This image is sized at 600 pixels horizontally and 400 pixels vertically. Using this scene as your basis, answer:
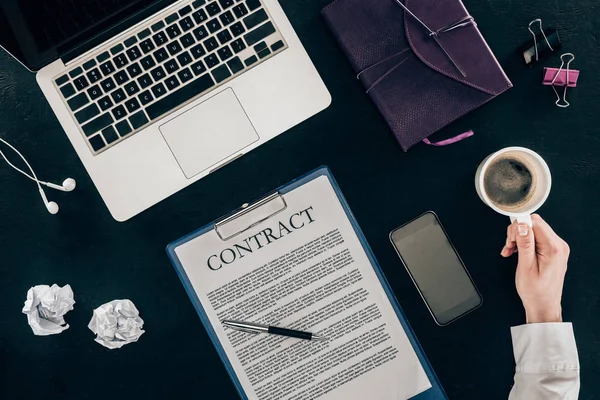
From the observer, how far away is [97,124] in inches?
35.0

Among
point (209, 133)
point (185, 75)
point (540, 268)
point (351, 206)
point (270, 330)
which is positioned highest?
point (185, 75)

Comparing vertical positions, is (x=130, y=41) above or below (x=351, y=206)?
above

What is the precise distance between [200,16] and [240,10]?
2.6 inches

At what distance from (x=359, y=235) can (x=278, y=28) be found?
369 millimetres

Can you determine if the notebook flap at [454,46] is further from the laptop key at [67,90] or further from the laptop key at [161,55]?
the laptop key at [67,90]

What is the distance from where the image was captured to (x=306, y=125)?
0.93 metres

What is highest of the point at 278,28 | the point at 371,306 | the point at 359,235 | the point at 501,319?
the point at 278,28

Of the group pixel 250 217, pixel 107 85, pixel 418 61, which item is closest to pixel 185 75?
pixel 107 85

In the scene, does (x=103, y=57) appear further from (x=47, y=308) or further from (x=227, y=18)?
(x=47, y=308)

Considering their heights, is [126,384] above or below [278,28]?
below

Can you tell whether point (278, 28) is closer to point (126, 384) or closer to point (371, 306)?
point (371, 306)

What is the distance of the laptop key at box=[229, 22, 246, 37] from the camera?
88 centimetres

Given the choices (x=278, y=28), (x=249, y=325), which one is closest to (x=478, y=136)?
(x=278, y=28)

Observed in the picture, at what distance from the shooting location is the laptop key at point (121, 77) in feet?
2.91
